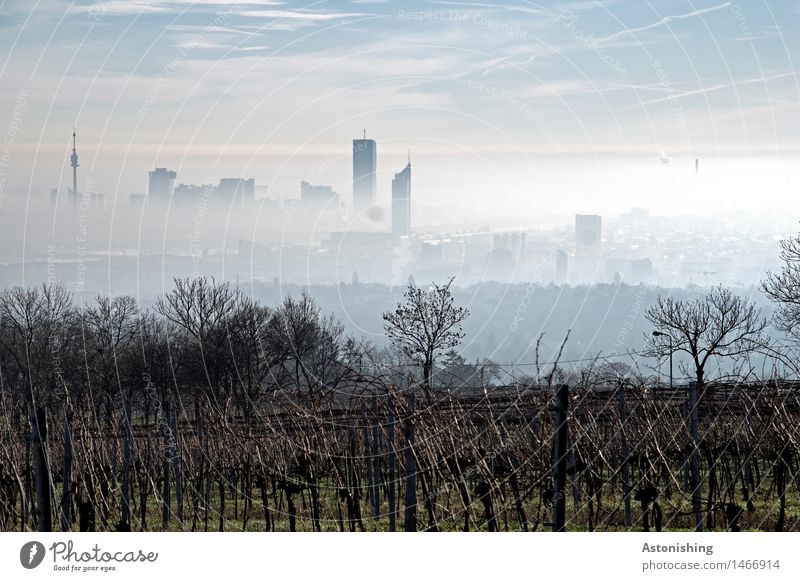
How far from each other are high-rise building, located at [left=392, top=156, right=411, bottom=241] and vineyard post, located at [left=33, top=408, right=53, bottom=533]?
5.94 m

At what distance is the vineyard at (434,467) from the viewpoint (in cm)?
1005

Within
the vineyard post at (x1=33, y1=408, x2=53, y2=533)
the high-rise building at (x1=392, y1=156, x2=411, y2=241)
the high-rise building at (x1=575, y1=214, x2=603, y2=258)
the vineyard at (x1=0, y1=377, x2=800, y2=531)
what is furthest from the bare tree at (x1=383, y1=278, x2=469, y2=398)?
the vineyard post at (x1=33, y1=408, x2=53, y2=533)

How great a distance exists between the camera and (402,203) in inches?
534

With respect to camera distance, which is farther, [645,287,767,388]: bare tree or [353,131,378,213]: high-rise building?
[645,287,767,388]: bare tree

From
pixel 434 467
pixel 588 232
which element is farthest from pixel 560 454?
pixel 588 232

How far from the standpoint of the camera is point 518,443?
46.4 ft

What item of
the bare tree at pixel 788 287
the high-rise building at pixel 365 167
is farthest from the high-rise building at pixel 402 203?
the bare tree at pixel 788 287

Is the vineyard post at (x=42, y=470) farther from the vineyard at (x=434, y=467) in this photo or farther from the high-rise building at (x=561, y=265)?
the high-rise building at (x=561, y=265)

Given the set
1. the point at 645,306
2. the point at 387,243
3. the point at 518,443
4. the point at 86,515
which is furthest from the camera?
the point at 645,306

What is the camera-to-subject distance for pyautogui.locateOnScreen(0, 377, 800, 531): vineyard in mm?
10055

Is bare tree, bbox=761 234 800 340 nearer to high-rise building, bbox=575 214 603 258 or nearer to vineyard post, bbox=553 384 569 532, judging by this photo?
high-rise building, bbox=575 214 603 258
